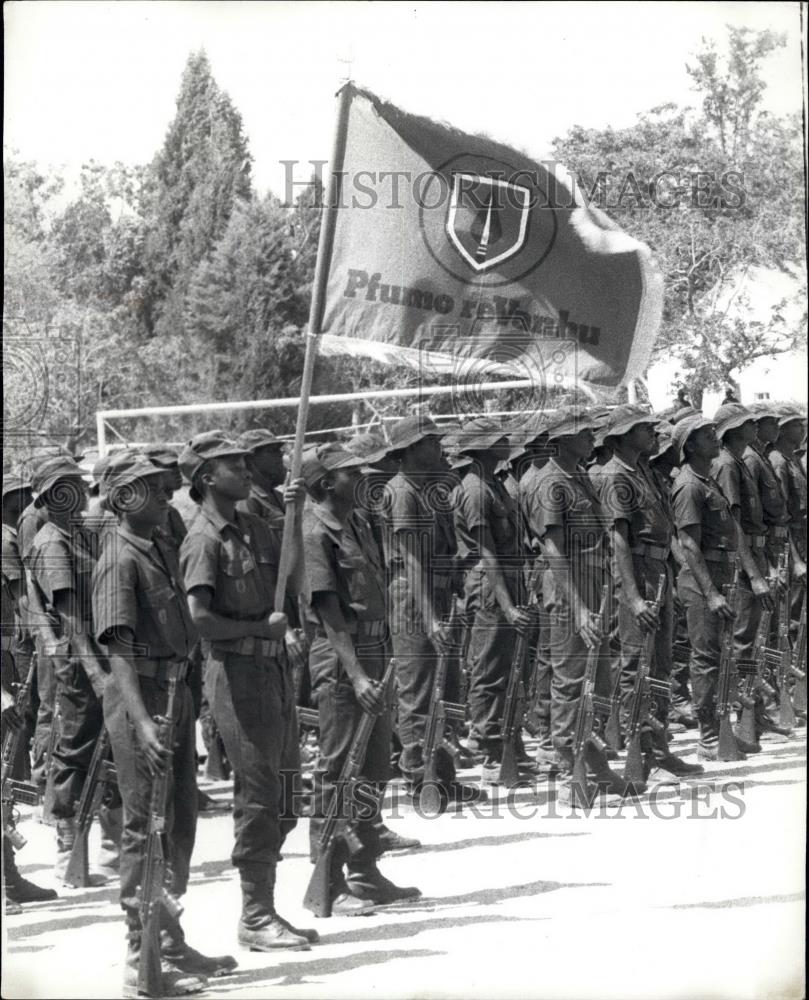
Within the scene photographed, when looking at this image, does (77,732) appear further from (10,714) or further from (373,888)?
(373,888)

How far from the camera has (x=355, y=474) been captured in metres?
9.19

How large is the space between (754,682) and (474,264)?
4229mm

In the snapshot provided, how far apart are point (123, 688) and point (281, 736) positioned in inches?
31.2

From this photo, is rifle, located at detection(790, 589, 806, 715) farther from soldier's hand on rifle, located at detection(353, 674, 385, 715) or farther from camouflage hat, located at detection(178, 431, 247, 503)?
camouflage hat, located at detection(178, 431, 247, 503)

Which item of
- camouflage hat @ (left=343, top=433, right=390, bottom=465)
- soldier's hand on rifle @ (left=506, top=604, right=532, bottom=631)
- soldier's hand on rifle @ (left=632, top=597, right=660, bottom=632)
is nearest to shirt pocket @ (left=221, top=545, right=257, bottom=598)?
camouflage hat @ (left=343, top=433, right=390, bottom=465)

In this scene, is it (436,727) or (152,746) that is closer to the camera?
(152,746)

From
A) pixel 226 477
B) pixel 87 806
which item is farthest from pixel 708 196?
pixel 87 806

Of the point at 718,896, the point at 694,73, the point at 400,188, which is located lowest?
the point at 718,896

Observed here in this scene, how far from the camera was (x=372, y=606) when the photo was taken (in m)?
9.21

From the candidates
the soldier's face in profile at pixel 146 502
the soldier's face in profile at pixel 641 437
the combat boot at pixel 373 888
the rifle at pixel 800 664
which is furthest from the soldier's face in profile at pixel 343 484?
the rifle at pixel 800 664

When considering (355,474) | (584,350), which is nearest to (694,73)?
(584,350)

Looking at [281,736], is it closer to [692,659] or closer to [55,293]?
[55,293]

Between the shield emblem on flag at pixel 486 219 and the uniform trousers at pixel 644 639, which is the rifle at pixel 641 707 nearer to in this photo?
the uniform trousers at pixel 644 639

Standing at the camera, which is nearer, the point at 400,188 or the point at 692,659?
→ the point at 400,188
